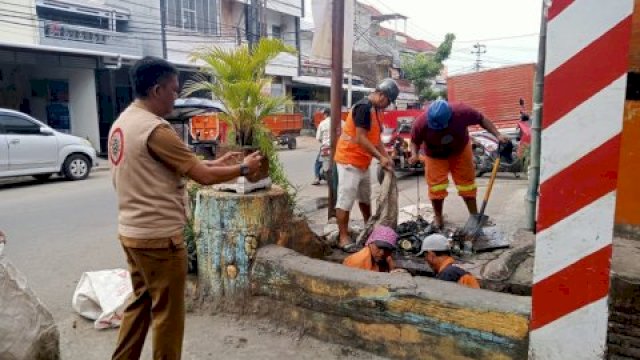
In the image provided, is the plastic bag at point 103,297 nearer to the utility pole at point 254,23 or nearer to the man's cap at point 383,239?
the man's cap at point 383,239

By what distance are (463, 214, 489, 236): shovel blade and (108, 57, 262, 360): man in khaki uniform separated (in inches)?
115

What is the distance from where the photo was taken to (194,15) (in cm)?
2327

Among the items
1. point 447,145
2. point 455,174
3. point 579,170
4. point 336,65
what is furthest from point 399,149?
point 579,170

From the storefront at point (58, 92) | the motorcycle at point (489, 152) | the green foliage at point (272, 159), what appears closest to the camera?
the green foliage at point (272, 159)

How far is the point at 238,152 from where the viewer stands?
355 cm

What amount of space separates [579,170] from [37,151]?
11.3 metres

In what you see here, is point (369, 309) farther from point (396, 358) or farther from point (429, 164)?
point (429, 164)

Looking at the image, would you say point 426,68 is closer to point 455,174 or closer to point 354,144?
point 455,174

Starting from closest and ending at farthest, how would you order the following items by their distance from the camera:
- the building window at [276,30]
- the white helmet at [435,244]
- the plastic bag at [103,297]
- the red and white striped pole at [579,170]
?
the red and white striped pole at [579,170] → the plastic bag at [103,297] → the white helmet at [435,244] → the building window at [276,30]

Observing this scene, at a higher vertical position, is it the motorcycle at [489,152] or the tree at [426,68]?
the tree at [426,68]

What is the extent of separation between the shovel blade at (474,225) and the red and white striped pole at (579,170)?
2.92 metres

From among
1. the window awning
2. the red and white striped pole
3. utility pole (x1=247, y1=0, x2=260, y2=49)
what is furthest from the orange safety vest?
the window awning

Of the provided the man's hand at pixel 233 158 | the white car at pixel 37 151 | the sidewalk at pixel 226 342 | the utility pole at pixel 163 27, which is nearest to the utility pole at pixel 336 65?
the man's hand at pixel 233 158

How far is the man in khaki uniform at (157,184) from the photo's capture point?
254cm
